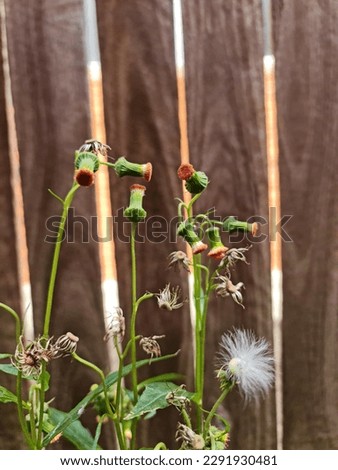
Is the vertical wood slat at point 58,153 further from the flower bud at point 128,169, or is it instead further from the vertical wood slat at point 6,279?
the flower bud at point 128,169

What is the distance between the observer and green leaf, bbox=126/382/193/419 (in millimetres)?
702

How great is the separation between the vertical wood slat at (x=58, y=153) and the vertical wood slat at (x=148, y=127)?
1.7 inches

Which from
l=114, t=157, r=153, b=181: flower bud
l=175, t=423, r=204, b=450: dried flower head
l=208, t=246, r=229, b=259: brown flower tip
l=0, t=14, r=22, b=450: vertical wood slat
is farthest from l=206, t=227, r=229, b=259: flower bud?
l=0, t=14, r=22, b=450: vertical wood slat

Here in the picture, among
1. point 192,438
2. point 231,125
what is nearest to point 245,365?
point 192,438

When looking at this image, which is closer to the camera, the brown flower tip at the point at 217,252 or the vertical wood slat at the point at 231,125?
the brown flower tip at the point at 217,252

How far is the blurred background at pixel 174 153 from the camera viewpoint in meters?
0.87

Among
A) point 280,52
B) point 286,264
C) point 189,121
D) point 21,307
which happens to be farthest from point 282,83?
point 21,307

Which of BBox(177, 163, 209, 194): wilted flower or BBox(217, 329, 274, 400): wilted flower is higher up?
BBox(177, 163, 209, 194): wilted flower

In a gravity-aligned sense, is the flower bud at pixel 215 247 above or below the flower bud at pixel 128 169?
below

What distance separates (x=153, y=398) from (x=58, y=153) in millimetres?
405

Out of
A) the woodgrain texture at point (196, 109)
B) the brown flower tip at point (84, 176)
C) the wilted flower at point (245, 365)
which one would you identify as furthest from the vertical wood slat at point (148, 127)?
the brown flower tip at point (84, 176)

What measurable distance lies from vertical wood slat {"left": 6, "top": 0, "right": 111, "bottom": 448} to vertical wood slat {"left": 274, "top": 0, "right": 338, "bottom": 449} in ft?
1.01

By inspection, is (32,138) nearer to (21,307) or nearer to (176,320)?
(21,307)

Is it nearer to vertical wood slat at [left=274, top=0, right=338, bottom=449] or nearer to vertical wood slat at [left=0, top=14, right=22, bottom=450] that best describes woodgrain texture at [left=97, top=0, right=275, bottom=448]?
vertical wood slat at [left=274, top=0, right=338, bottom=449]
